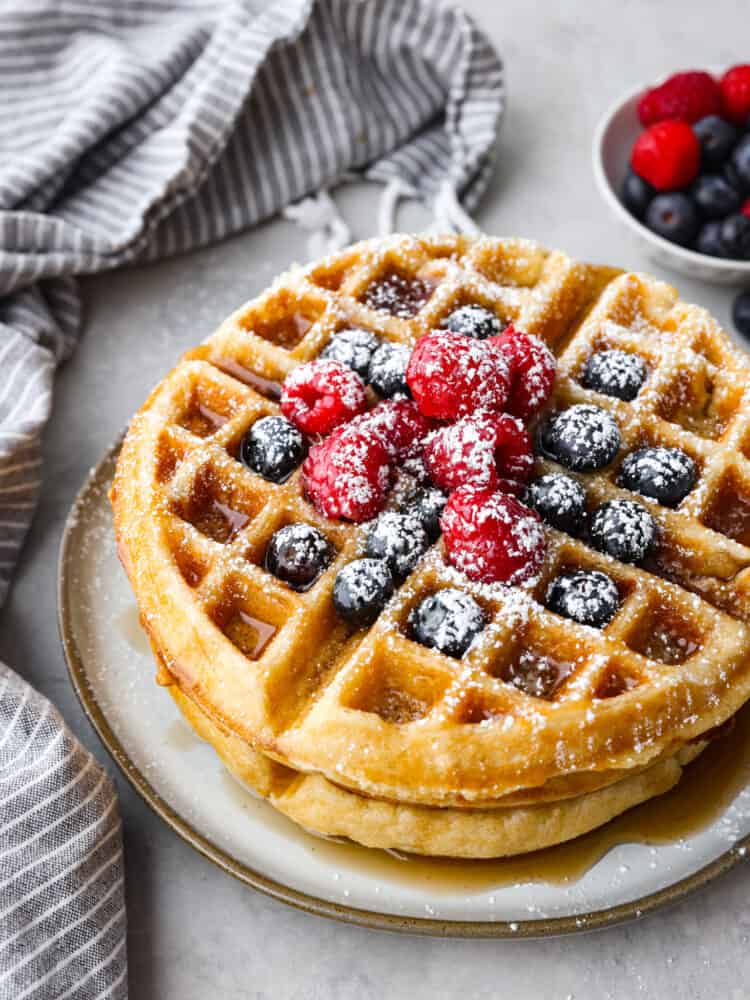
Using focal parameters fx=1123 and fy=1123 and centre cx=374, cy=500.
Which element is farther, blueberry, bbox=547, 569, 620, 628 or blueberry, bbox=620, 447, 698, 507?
blueberry, bbox=620, 447, 698, 507

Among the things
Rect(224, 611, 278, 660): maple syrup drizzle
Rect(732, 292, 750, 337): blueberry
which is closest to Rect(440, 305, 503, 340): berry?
Rect(224, 611, 278, 660): maple syrup drizzle

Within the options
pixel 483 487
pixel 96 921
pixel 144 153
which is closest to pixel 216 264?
pixel 144 153

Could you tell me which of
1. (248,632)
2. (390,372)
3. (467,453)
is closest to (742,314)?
(390,372)

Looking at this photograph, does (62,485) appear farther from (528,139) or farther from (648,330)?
(528,139)

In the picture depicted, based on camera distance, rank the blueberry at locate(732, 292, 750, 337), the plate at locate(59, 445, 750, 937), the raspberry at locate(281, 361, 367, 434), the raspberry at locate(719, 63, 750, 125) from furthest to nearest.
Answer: the raspberry at locate(719, 63, 750, 125) → the blueberry at locate(732, 292, 750, 337) → the raspberry at locate(281, 361, 367, 434) → the plate at locate(59, 445, 750, 937)

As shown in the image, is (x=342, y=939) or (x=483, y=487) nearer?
(x=483, y=487)

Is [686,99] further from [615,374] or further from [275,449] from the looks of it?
[275,449]

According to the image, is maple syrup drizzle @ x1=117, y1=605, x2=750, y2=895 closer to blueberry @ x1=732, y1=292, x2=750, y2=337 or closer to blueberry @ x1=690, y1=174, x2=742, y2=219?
blueberry @ x1=732, y1=292, x2=750, y2=337
